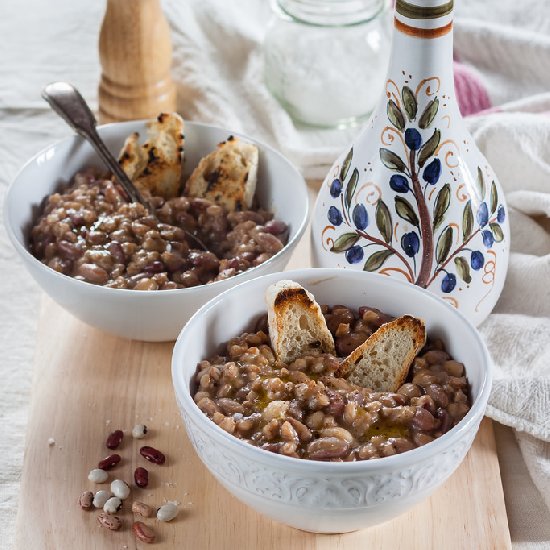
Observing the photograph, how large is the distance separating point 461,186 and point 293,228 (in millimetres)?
373

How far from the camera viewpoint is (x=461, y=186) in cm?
180

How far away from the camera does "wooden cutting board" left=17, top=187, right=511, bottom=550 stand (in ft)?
5.27

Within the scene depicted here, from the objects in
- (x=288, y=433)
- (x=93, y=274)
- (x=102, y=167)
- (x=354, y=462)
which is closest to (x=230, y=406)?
(x=288, y=433)

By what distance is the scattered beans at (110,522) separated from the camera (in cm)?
160

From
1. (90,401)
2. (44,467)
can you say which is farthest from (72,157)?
(44,467)

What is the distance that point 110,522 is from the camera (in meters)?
1.60

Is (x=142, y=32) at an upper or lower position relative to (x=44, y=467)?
Answer: upper

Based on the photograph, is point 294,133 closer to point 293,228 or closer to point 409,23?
point 293,228

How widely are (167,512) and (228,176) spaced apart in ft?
Result: 2.47

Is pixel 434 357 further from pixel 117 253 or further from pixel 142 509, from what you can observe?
pixel 117 253

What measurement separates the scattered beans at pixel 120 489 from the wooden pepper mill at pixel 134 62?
110cm

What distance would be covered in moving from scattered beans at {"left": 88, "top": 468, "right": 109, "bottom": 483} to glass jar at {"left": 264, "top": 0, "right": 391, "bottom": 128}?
119 centimetres

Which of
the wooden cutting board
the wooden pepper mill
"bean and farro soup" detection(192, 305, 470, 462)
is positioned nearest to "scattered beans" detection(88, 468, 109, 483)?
the wooden cutting board

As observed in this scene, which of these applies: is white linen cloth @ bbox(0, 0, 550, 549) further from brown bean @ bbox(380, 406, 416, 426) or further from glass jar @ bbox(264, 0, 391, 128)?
brown bean @ bbox(380, 406, 416, 426)
